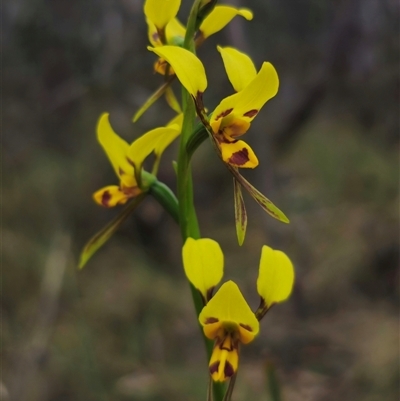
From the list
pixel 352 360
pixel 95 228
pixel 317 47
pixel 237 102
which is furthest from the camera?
pixel 317 47

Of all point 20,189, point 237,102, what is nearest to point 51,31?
point 20,189

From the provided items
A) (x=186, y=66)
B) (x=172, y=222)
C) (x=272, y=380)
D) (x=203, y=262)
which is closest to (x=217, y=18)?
(x=186, y=66)

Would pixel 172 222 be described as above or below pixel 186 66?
below

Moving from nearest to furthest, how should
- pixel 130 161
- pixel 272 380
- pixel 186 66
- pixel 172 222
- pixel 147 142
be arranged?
pixel 186 66
pixel 147 142
pixel 130 161
pixel 272 380
pixel 172 222

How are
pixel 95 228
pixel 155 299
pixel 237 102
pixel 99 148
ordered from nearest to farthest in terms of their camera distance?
pixel 237 102
pixel 155 299
pixel 95 228
pixel 99 148

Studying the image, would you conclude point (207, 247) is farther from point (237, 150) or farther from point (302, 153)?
point (302, 153)

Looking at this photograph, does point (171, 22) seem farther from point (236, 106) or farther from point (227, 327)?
point (227, 327)
